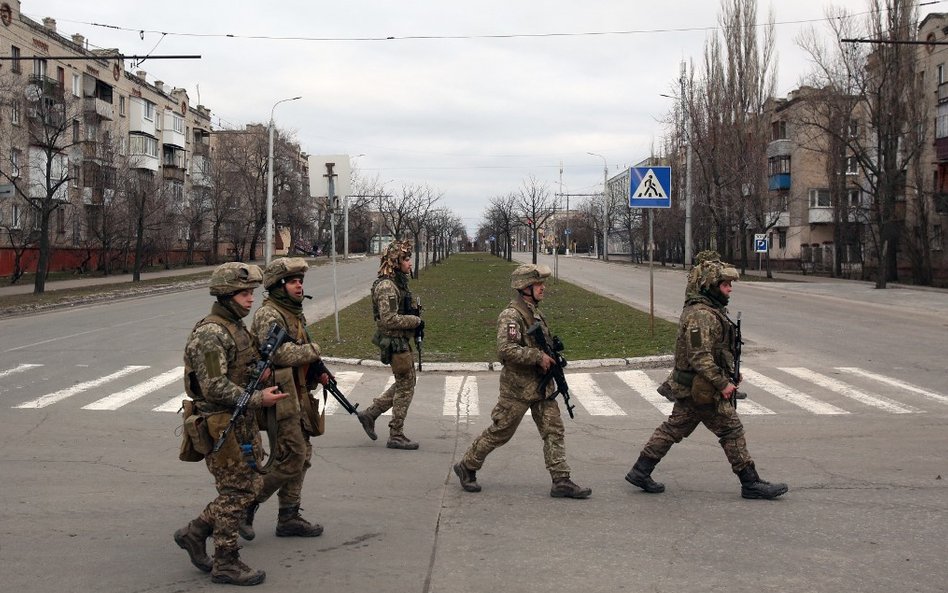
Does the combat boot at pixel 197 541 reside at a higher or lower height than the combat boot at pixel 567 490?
higher

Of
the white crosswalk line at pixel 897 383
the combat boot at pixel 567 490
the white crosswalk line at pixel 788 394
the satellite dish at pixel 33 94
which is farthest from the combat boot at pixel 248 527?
the satellite dish at pixel 33 94

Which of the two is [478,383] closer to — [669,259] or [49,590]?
[49,590]

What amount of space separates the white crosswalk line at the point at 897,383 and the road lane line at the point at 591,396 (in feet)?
13.1

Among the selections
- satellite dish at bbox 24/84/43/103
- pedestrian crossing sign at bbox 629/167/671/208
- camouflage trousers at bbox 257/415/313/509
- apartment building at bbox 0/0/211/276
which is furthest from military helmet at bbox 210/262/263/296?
satellite dish at bbox 24/84/43/103

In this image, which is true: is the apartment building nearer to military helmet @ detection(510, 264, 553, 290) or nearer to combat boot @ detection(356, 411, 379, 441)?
combat boot @ detection(356, 411, 379, 441)

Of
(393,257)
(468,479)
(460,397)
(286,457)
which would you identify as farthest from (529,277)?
(460,397)

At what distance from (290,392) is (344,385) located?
6.93m

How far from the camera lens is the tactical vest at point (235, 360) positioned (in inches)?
189

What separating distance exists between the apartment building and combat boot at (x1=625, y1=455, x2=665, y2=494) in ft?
75.8

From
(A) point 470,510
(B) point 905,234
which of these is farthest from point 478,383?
(B) point 905,234

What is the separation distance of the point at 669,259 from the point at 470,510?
76.0 meters

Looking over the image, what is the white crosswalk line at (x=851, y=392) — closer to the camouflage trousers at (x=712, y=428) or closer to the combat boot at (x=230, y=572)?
the camouflage trousers at (x=712, y=428)

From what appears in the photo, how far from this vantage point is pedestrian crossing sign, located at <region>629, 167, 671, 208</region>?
1642 centimetres

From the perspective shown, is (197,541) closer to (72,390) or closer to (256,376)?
(256,376)
